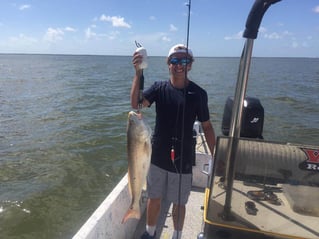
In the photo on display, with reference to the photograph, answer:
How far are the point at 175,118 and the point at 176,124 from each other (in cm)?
6

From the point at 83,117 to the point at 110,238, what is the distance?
1167 cm

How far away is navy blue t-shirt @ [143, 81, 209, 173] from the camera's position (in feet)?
10.8

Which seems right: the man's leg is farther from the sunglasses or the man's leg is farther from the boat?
the sunglasses

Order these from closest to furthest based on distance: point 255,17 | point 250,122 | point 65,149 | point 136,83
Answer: point 255,17 < point 136,83 < point 250,122 < point 65,149

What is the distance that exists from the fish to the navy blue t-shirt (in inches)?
24.7

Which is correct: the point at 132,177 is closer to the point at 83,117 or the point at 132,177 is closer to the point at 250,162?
the point at 250,162

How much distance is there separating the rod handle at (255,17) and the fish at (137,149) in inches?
40.9

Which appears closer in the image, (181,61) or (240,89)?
(240,89)

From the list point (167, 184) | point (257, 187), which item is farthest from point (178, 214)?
point (257, 187)

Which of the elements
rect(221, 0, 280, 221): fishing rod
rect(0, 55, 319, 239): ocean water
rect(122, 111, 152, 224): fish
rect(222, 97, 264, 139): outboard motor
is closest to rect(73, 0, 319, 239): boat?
rect(221, 0, 280, 221): fishing rod

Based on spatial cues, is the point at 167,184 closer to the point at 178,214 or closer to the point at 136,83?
the point at 178,214

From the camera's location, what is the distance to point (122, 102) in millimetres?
18875

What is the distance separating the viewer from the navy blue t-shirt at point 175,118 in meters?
3.29

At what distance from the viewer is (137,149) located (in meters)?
2.68
